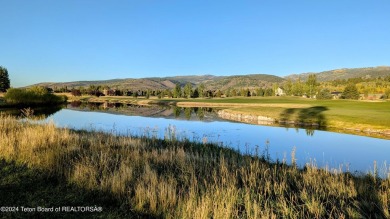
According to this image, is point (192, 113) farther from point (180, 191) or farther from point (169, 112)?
point (180, 191)

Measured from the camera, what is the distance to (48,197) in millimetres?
6605

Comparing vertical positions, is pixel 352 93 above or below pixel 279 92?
below

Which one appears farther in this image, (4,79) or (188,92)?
(188,92)

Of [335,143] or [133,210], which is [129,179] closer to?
[133,210]

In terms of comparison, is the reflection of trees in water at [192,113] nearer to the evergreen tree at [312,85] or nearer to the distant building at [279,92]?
the evergreen tree at [312,85]

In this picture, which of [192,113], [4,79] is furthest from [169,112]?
[4,79]

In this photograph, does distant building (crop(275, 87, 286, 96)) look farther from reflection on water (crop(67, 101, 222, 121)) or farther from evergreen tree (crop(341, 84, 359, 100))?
reflection on water (crop(67, 101, 222, 121))

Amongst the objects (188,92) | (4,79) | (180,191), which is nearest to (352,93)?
(188,92)

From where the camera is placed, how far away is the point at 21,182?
7.52m

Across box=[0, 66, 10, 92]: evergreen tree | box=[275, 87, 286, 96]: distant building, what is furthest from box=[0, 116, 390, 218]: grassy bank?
box=[275, 87, 286, 96]: distant building

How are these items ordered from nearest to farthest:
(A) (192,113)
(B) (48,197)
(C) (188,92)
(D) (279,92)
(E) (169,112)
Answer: (B) (48,197)
(A) (192,113)
(E) (169,112)
(C) (188,92)
(D) (279,92)

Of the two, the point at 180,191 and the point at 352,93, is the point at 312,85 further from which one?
the point at 180,191

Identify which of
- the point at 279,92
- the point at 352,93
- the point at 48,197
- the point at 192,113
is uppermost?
the point at 279,92

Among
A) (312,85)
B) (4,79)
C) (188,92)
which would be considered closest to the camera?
(4,79)
